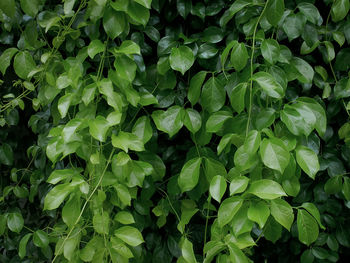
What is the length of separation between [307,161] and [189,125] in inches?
11.9

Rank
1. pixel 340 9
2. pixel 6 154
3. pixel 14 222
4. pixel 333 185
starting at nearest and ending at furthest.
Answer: pixel 340 9
pixel 333 185
pixel 14 222
pixel 6 154

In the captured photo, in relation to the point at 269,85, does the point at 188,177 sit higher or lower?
lower

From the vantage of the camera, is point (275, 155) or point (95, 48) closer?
point (275, 155)

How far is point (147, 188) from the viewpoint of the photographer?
1053mm

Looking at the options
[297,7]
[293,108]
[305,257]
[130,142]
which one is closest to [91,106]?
[130,142]

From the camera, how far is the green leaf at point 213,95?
3.18 feet

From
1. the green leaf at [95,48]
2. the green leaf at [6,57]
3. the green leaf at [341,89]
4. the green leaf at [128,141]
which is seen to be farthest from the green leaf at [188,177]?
the green leaf at [6,57]

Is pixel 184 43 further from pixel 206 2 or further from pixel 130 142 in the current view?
pixel 130 142

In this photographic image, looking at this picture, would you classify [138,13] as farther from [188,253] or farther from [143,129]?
[188,253]

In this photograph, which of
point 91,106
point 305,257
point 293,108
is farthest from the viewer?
point 305,257

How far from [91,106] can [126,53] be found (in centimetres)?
18

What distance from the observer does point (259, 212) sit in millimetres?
793

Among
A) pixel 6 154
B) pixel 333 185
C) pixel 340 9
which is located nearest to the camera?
pixel 340 9

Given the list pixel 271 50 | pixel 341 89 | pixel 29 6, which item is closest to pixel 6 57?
pixel 29 6
